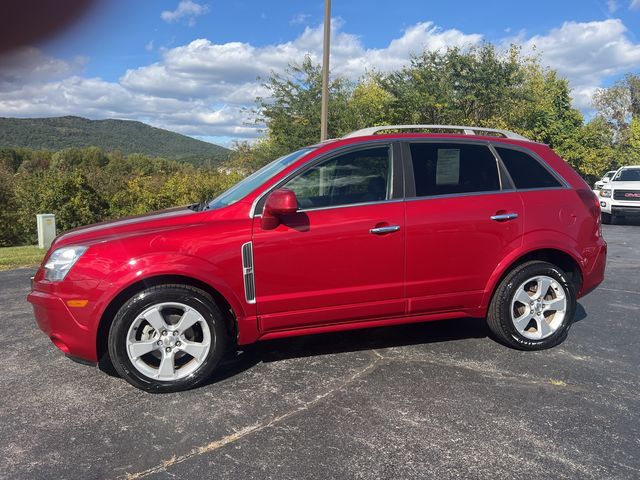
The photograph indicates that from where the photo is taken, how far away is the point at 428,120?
20641 mm

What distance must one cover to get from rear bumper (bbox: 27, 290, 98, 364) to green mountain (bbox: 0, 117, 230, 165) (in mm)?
50978

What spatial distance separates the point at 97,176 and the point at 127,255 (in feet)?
105

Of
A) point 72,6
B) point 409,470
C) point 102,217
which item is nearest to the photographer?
point 72,6

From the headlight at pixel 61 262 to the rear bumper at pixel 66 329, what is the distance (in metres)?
0.13

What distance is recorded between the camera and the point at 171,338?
3.46 meters

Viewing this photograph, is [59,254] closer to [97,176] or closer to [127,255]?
[127,255]

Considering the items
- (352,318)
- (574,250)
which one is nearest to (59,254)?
(352,318)

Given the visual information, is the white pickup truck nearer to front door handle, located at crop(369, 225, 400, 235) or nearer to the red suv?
the red suv

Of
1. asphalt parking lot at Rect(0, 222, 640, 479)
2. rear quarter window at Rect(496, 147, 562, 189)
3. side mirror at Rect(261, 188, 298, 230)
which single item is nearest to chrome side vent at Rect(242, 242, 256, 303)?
side mirror at Rect(261, 188, 298, 230)

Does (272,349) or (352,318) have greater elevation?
(352,318)

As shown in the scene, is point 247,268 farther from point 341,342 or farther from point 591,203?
point 591,203

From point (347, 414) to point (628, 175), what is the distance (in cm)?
1706

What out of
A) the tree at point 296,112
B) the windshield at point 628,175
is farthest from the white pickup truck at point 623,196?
the tree at point 296,112

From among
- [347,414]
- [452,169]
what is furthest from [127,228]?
[452,169]
